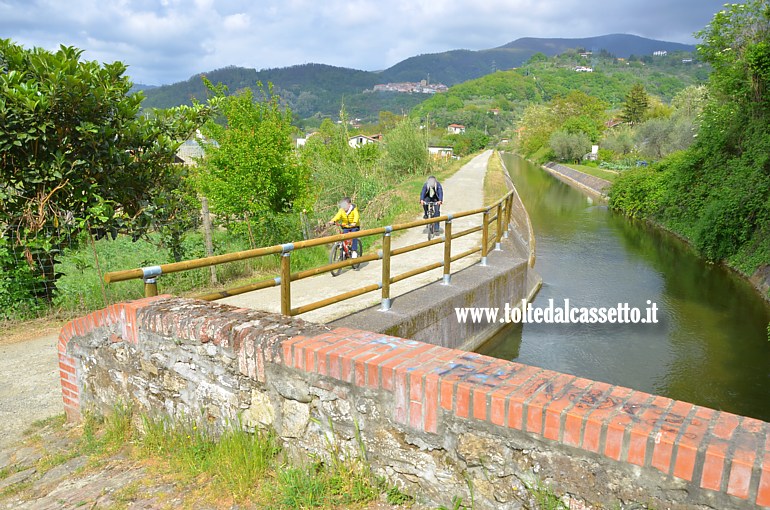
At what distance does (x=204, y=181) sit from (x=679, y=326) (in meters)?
9.83

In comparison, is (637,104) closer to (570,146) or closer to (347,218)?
(570,146)

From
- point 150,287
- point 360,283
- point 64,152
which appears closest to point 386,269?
point 360,283

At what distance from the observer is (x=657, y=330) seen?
9938 mm

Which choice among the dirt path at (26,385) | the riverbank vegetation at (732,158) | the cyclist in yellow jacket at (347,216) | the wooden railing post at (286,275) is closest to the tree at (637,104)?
the riverbank vegetation at (732,158)

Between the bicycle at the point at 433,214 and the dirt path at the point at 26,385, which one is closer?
the dirt path at the point at 26,385

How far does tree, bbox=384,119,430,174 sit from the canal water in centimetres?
1000

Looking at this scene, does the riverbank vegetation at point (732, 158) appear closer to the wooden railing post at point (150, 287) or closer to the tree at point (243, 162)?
the tree at point (243, 162)

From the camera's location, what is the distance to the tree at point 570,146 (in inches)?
2254

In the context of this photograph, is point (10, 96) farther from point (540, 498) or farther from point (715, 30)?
point (715, 30)

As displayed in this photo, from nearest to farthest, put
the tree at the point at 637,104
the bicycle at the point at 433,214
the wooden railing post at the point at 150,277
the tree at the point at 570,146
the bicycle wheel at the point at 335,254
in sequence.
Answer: the wooden railing post at the point at 150,277 → the bicycle wheel at the point at 335,254 → the bicycle at the point at 433,214 → the tree at the point at 570,146 → the tree at the point at 637,104

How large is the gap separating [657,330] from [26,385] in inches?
393

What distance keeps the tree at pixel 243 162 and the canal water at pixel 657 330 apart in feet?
18.0

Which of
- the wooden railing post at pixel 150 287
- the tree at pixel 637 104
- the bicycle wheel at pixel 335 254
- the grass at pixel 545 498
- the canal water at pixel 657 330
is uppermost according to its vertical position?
the tree at pixel 637 104

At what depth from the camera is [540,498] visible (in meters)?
2.05
